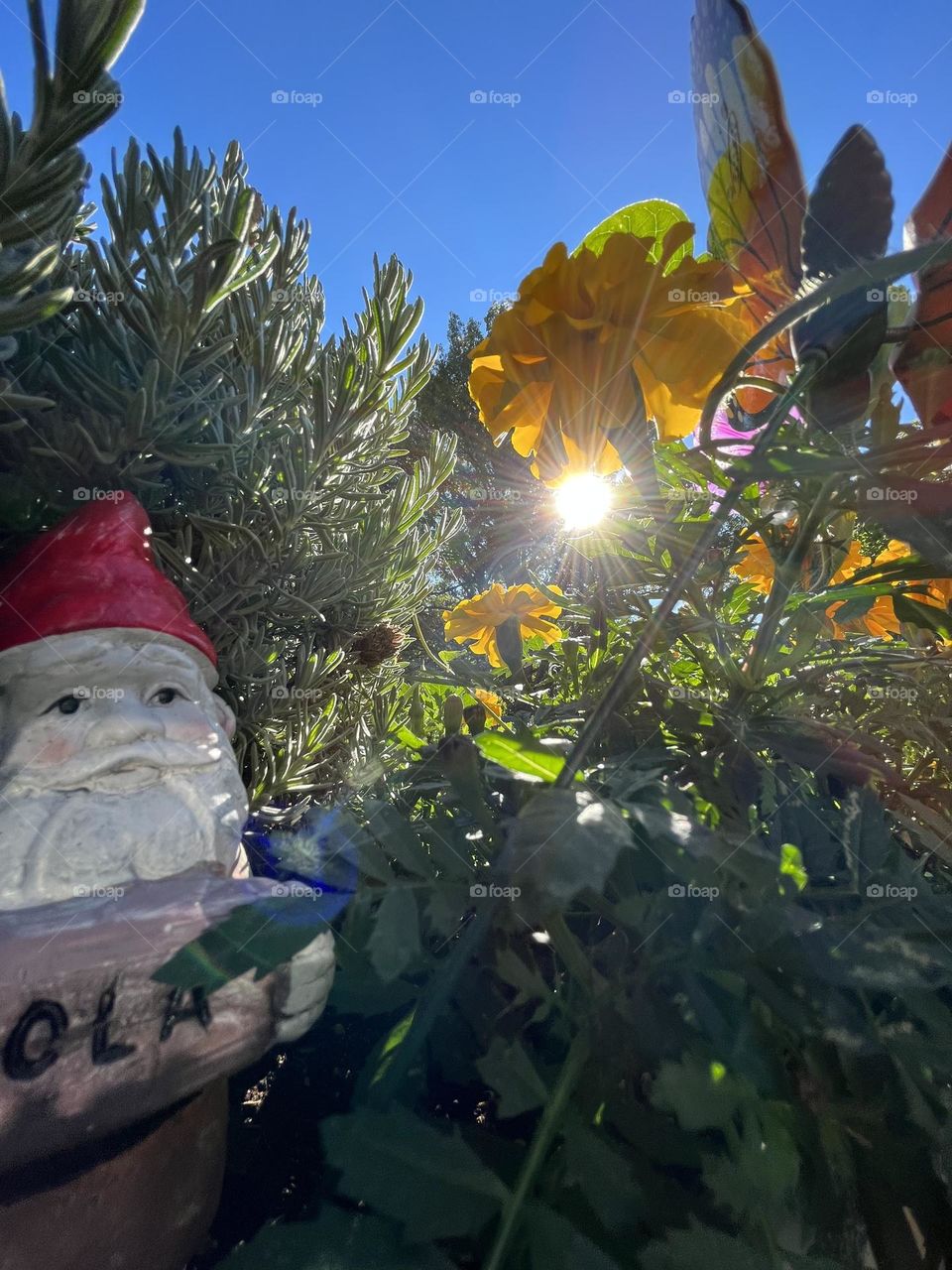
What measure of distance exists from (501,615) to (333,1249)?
18.9 inches

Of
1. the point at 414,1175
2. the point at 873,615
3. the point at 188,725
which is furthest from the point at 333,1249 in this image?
the point at 873,615

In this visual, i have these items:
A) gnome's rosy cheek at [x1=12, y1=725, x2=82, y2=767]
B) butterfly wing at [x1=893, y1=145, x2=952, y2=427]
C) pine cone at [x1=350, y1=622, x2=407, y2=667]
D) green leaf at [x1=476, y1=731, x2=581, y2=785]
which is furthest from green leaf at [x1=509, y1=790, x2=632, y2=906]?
pine cone at [x1=350, y1=622, x2=407, y2=667]

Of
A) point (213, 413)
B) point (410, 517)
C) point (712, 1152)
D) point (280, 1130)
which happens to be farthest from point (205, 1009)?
point (410, 517)

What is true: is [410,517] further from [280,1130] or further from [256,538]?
[280,1130]

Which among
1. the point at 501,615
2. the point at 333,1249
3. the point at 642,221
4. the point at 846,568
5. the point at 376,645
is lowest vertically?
the point at 333,1249

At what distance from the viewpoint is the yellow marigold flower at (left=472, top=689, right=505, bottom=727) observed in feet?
1.80

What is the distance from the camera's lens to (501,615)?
66cm

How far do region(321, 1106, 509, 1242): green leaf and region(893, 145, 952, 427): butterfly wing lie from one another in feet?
1.25

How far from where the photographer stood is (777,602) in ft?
1.34

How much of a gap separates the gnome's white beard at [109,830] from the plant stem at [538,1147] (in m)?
0.29

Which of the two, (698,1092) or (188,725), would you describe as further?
(188,725)

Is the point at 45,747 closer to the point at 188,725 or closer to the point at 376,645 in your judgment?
the point at 188,725

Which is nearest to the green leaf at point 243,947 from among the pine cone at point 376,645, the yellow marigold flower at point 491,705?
the yellow marigold flower at point 491,705

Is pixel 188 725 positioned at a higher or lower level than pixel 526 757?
lower
